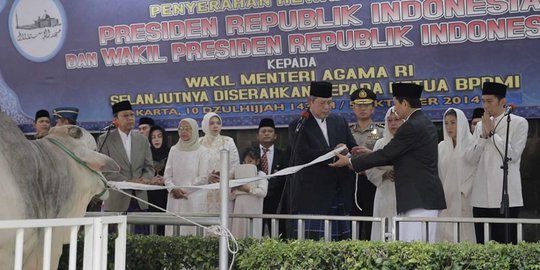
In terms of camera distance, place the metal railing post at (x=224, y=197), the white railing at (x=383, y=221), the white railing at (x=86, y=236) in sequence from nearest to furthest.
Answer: the white railing at (x=86, y=236) → the metal railing post at (x=224, y=197) → the white railing at (x=383, y=221)

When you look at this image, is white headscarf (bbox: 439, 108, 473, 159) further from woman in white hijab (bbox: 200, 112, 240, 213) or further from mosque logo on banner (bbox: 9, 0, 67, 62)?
mosque logo on banner (bbox: 9, 0, 67, 62)

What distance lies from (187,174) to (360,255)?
153 inches

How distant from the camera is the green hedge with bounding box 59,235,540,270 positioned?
5184mm

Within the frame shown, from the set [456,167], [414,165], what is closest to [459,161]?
[456,167]

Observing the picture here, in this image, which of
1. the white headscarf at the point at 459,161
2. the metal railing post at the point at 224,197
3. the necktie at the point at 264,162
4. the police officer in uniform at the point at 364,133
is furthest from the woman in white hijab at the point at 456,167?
the metal railing post at the point at 224,197

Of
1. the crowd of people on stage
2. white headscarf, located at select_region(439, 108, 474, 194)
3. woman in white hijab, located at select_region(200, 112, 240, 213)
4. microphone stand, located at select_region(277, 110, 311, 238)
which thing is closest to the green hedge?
the crowd of people on stage

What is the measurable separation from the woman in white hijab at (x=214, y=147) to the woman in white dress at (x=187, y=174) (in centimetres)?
7

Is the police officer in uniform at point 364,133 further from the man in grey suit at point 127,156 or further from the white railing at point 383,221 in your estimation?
the white railing at point 383,221

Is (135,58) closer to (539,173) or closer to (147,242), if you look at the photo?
(147,242)

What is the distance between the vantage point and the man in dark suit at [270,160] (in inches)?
350

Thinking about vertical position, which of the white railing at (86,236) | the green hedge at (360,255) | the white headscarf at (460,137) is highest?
the white headscarf at (460,137)

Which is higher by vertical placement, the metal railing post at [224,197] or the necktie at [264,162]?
the necktie at [264,162]

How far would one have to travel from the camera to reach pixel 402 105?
6.85m

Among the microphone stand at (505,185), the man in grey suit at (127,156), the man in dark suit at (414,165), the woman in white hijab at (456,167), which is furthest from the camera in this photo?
the man in grey suit at (127,156)
